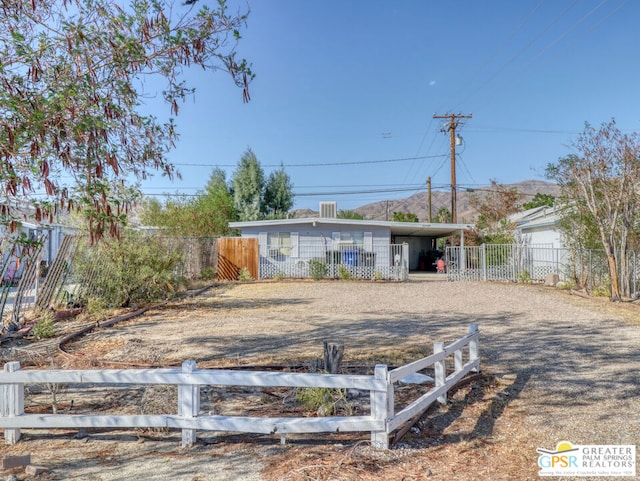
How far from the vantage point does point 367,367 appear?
558cm

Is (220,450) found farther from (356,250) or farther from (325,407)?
(356,250)

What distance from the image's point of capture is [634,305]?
1167cm

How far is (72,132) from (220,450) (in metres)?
3.16

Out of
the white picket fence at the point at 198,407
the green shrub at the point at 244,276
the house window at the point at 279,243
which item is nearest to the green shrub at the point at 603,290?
the white picket fence at the point at 198,407

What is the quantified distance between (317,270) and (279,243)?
8.78ft

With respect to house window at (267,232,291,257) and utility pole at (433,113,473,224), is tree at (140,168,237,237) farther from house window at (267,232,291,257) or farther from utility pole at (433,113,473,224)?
utility pole at (433,113,473,224)

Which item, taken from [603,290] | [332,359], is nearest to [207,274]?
[603,290]

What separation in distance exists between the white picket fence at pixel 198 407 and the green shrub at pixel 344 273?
55.6 ft

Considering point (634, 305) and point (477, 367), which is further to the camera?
point (634, 305)

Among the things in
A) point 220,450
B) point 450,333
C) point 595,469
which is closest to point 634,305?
point 450,333

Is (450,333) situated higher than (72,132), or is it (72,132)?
(72,132)

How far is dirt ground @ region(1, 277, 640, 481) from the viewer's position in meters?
3.25

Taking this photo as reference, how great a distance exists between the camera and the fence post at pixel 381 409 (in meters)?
3.41

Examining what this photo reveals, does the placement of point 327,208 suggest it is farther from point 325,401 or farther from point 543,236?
point 325,401
